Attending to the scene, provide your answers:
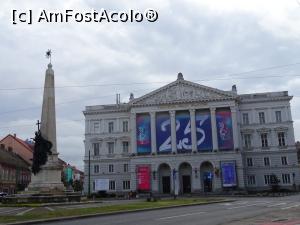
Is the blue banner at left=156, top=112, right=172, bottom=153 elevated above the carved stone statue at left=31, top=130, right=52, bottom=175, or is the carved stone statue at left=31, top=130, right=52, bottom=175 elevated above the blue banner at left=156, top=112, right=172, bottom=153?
the blue banner at left=156, top=112, right=172, bottom=153

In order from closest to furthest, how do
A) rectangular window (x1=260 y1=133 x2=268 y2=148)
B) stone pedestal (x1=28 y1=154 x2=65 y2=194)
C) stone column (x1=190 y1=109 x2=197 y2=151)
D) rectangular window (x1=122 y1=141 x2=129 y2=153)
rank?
stone pedestal (x1=28 y1=154 x2=65 y2=194) → stone column (x1=190 y1=109 x2=197 y2=151) → rectangular window (x1=260 y1=133 x2=268 y2=148) → rectangular window (x1=122 y1=141 x2=129 y2=153)

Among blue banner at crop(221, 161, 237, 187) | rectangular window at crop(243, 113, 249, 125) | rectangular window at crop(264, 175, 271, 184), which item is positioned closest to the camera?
blue banner at crop(221, 161, 237, 187)

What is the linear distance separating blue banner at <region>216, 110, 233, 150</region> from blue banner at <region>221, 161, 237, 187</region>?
340cm

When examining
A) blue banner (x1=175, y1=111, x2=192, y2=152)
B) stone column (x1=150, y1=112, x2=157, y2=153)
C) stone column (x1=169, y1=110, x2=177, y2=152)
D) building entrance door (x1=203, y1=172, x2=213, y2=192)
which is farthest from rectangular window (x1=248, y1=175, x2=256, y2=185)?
stone column (x1=150, y1=112, x2=157, y2=153)

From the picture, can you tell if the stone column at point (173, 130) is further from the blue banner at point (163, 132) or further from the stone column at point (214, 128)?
the stone column at point (214, 128)

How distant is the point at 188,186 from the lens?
81250 mm

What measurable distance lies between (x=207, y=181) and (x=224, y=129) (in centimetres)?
1027

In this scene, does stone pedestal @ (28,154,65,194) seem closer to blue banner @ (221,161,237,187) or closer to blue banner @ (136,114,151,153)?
blue banner @ (136,114,151,153)

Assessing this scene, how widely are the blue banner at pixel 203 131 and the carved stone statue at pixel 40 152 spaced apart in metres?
45.2

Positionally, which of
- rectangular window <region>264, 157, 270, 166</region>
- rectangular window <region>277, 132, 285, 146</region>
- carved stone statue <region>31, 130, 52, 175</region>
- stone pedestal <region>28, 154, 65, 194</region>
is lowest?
stone pedestal <region>28, 154, 65, 194</region>

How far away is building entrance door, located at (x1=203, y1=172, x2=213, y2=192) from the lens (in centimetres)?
7850

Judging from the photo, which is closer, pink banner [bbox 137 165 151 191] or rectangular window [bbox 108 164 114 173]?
pink banner [bbox 137 165 151 191]

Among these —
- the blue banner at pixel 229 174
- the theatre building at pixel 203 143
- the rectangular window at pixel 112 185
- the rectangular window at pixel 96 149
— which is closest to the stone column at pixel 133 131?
the theatre building at pixel 203 143

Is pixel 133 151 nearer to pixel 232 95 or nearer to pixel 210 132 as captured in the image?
pixel 210 132
